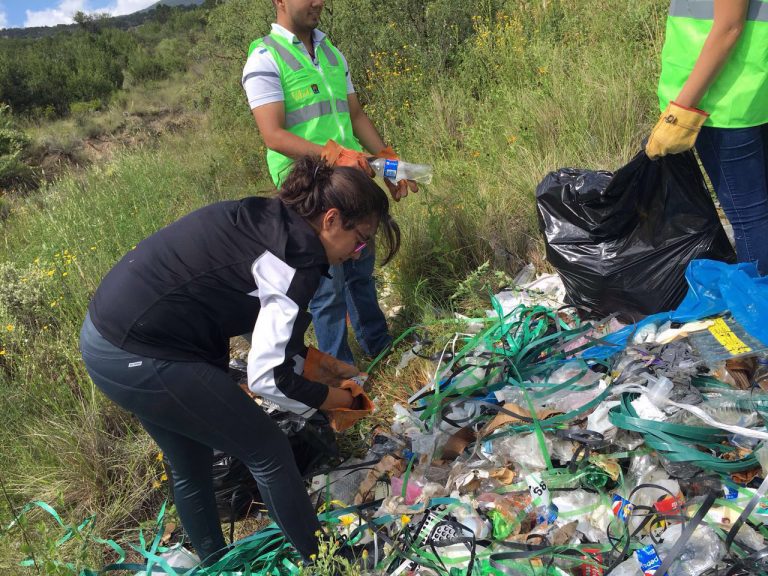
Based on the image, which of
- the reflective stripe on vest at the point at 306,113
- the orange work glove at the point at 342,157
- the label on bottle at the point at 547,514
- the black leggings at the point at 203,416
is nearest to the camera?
the black leggings at the point at 203,416

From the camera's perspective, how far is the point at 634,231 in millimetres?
2607

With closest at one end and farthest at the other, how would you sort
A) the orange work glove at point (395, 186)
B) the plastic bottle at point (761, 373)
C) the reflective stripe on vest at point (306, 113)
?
the plastic bottle at point (761, 373) → the reflective stripe on vest at point (306, 113) → the orange work glove at point (395, 186)

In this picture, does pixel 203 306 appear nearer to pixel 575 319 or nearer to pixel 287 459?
pixel 287 459

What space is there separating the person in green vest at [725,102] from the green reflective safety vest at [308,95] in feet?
4.80

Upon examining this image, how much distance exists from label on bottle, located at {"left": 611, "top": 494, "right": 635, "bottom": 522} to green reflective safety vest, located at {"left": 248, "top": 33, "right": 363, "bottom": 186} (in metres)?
1.95

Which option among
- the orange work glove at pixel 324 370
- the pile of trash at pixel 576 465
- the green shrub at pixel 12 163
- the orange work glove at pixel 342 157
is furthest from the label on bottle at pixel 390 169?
the green shrub at pixel 12 163

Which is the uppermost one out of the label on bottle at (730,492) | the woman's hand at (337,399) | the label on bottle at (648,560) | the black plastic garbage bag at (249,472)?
the woman's hand at (337,399)

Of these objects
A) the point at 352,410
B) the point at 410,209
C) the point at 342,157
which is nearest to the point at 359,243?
the point at 352,410

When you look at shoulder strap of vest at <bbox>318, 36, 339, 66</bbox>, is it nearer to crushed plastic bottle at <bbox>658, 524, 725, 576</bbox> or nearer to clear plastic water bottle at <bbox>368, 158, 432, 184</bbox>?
clear plastic water bottle at <bbox>368, 158, 432, 184</bbox>

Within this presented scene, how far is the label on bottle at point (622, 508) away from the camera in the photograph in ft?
5.80

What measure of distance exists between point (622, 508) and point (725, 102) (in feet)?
4.82

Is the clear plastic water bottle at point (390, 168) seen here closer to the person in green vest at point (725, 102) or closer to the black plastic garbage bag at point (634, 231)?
the black plastic garbage bag at point (634, 231)

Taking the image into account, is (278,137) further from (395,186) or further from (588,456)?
(588,456)

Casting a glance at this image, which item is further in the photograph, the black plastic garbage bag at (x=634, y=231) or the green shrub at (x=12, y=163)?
the green shrub at (x=12, y=163)
